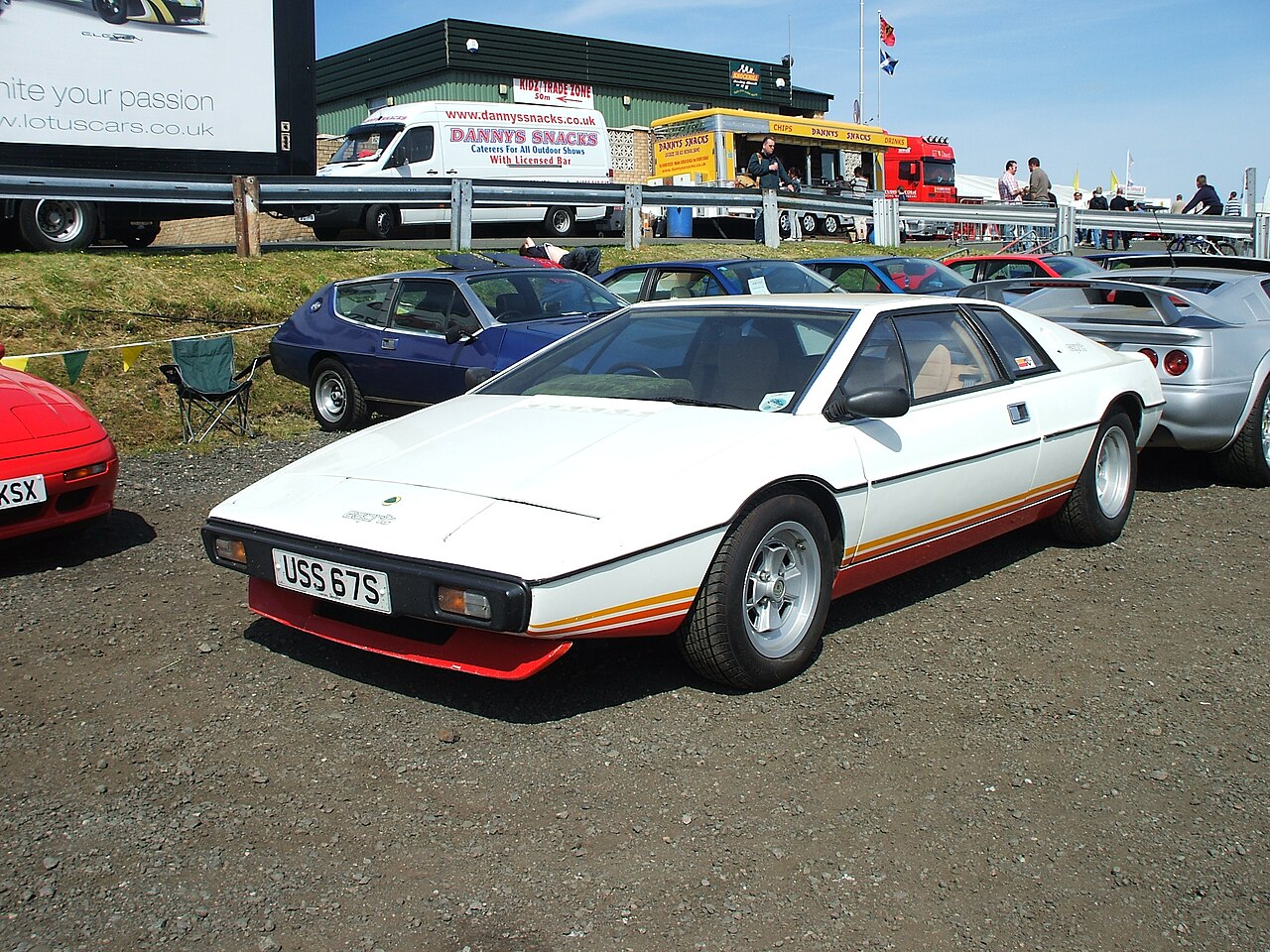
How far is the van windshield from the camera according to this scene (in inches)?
750

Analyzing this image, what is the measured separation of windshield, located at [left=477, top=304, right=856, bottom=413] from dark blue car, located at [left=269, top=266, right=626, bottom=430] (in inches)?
127

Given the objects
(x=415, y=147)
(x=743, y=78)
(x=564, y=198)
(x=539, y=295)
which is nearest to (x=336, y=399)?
(x=539, y=295)

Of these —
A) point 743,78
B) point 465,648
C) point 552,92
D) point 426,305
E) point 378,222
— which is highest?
point 743,78

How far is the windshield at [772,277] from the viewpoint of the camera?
10445 millimetres

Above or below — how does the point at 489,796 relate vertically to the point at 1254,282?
below

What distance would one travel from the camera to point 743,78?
141 feet

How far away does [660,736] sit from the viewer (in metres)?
3.45

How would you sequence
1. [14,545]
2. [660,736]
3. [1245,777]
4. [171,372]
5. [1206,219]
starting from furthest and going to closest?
[1206,219] → [171,372] → [14,545] → [660,736] → [1245,777]

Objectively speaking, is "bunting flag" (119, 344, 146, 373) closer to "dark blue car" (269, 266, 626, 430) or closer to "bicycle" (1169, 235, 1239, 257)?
"dark blue car" (269, 266, 626, 430)

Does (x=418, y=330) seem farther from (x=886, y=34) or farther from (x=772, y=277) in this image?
(x=886, y=34)

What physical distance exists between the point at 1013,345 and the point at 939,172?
2979 centimetres

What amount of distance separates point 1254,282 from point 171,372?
719 cm

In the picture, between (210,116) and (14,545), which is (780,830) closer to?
(14,545)

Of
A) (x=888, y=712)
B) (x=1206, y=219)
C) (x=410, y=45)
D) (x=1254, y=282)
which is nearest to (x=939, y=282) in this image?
(x=1254, y=282)
